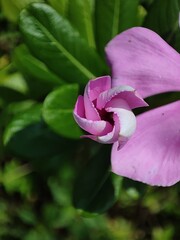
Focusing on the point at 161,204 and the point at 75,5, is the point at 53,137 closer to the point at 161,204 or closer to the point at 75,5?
the point at 75,5

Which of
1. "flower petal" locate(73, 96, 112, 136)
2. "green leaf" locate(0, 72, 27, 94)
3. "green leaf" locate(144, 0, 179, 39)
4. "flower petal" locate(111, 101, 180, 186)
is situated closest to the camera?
"flower petal" locate(73, 96, 112, 136)

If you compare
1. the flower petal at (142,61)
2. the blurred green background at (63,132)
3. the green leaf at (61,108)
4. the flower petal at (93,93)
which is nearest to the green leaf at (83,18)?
the blurred green background at (63,132)

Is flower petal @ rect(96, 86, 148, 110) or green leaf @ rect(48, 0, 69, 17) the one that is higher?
flower petal @ rect(96, 86, 148, 110)

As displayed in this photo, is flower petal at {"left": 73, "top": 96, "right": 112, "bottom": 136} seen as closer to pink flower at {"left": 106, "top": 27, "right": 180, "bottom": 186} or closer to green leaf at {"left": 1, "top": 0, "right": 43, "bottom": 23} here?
pink flower at {"left": 106, "top": 27, "right": 180, "bottom": 186}

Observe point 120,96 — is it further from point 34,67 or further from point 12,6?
point 12,6

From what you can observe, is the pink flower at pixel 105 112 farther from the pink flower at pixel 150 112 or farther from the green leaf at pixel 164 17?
the green leaf at pixel 164 17

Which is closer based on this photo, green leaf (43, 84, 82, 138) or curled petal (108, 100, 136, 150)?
curled petal (108, 100, 136, 150)

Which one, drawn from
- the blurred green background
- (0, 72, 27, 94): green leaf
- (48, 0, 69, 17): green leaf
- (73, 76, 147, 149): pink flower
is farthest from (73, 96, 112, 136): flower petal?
(0, 72, 27, 94): green leaf
